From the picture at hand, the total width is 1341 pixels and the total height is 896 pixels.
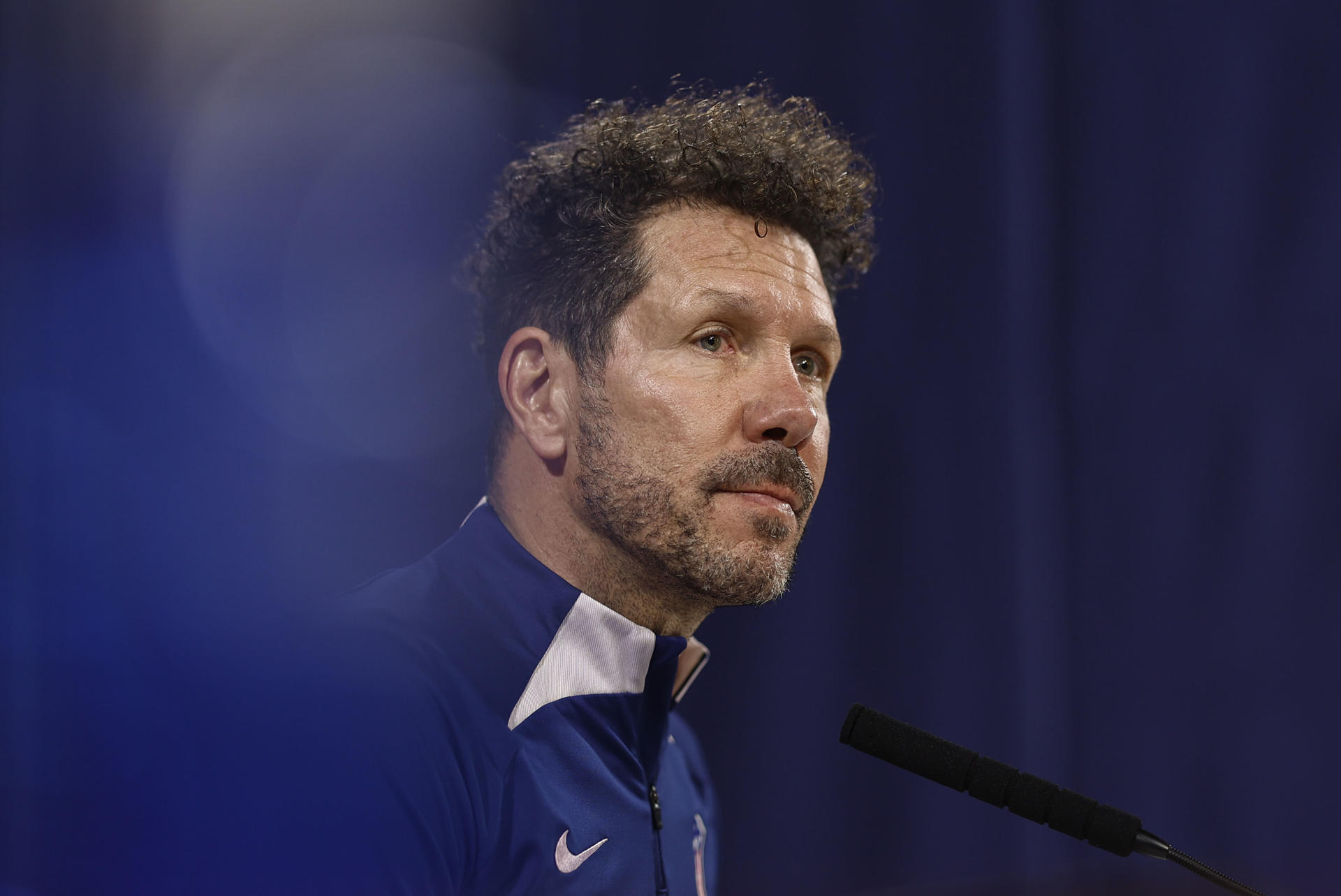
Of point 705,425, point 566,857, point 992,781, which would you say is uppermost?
point 705,425

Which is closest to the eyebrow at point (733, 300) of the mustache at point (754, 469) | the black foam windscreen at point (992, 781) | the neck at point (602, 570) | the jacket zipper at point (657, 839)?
the mustache at point (754, 469)

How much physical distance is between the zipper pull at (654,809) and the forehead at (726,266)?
0.54 metres

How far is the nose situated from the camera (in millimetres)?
1012

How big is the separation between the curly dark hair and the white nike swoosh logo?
19.3 inches

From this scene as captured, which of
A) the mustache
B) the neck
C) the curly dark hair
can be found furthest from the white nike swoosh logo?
the curly dark hair

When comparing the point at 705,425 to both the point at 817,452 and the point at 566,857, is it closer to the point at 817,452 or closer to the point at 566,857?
the point at 817,452

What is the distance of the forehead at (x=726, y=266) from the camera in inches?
41.2

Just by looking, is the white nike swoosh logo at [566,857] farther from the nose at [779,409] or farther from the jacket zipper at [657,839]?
the nose at [779,409]

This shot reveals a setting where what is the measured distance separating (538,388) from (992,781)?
2.06ft

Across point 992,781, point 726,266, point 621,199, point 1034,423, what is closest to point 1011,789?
point 992,781

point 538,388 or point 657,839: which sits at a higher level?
point 538,388

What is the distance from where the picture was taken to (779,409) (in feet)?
3.32

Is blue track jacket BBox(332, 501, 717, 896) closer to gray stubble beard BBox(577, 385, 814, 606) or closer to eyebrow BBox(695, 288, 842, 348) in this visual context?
gray stubble beard BBox(577, 385, 814, 606)

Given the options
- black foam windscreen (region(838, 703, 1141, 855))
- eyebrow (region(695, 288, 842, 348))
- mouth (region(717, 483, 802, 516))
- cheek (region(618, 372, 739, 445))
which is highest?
eyebrow (region(695, 288, 842, 348))
